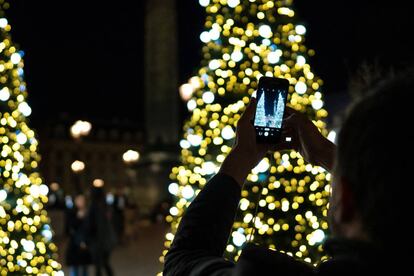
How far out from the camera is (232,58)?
634 centimetres

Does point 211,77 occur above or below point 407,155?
above

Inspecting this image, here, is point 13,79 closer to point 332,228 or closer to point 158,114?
point 332,228

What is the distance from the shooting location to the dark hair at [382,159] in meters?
1.02

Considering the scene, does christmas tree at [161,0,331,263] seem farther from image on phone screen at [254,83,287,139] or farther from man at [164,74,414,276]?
man at [164,74,414,276]

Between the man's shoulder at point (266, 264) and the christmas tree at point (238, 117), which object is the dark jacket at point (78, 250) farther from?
the man's shoulder at point (266, 264)

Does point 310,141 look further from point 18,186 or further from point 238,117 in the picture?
point 18,186

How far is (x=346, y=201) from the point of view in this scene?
1.12 m

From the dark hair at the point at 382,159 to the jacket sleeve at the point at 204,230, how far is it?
377 mm

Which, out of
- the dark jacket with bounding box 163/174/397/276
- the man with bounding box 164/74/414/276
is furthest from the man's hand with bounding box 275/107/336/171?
the man with bounding box 164/74/414/276

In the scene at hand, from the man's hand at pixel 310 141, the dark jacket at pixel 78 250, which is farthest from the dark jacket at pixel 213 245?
the dark jacket at pixel 78 250

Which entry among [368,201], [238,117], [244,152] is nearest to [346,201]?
[368,201]

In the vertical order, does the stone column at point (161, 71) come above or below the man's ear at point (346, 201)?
above

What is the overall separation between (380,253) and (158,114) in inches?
1585

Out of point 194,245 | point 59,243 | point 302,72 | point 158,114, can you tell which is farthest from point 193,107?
point 158,114
